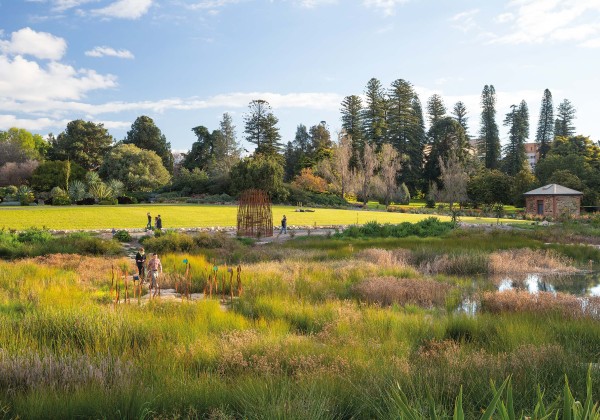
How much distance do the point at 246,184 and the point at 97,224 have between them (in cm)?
2440

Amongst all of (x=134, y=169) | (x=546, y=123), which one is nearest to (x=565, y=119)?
(x=546, y=123)

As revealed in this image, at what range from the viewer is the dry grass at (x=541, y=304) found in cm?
720

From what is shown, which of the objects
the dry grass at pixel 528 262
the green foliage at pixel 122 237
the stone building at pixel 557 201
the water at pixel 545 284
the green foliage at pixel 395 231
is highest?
the stone building at pixel 557 201

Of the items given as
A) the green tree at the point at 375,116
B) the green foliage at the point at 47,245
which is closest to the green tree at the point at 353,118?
the green tree at the point at 375,116

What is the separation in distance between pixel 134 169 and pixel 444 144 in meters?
42.6

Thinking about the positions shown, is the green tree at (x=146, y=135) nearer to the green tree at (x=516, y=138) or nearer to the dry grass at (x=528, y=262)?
the green tree at (x=516, y=138)

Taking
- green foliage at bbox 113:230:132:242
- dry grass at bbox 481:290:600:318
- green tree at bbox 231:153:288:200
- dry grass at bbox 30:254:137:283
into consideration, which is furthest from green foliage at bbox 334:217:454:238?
green tree at bbox 231:153:288:200

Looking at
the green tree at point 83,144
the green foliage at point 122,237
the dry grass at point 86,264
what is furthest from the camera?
the green tree at point 83,144

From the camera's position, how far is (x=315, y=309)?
24.0 ft

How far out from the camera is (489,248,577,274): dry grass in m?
13.5

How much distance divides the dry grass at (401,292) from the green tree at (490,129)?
222 feet

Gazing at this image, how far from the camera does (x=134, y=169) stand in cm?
5447

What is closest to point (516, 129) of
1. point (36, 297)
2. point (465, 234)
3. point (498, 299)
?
point (465, 234)

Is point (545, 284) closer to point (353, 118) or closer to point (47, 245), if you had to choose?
point (47, 245)
